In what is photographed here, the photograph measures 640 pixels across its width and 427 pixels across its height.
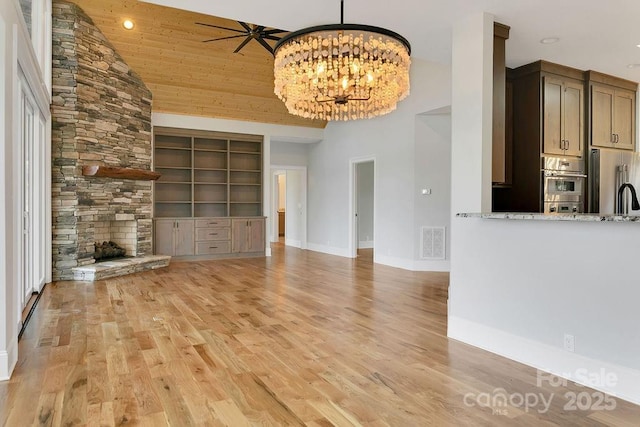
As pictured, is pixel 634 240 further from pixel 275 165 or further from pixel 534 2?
pixel 275 165

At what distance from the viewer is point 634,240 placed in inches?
97.3

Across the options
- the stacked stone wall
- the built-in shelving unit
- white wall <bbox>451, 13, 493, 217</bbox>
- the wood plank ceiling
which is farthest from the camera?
the built-in shelving unit

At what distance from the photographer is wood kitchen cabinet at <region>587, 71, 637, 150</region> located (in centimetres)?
487

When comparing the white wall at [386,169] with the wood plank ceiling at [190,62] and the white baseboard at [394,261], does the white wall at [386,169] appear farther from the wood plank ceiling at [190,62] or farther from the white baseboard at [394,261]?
the wood plank ceiling at [190,62]

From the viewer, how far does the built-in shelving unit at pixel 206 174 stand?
888 centimetres

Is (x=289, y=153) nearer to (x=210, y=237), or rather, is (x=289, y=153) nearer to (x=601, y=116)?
(x=210, y=237)

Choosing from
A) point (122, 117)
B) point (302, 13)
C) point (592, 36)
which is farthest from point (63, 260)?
point (592, 36)

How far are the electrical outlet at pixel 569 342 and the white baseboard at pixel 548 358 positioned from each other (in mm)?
32

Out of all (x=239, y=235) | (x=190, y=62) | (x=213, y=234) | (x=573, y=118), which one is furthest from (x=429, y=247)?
(x=190, y=62)

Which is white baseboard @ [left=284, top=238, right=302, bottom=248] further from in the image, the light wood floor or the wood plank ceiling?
the light wood floor

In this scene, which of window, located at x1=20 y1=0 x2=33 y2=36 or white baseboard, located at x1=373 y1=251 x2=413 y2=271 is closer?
window, located at x1=20 y1=0 x2=33 y2=36

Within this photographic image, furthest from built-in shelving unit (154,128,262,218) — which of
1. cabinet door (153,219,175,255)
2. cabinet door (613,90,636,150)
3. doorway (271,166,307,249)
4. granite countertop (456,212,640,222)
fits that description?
granite countertop (456,212,640,222)

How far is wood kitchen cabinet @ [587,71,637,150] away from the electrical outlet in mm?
2999

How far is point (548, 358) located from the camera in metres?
2.91
